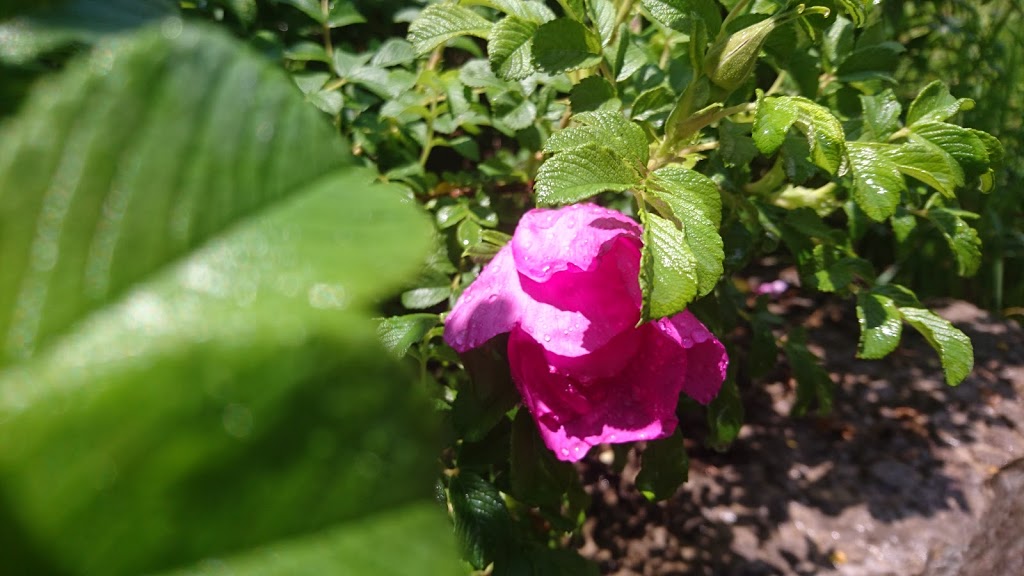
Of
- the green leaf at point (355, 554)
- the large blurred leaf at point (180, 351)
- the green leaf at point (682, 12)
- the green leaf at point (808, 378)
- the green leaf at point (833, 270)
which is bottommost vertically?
the green leaf at point (808, 378)

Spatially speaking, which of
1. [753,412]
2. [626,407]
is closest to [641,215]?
[626,407]

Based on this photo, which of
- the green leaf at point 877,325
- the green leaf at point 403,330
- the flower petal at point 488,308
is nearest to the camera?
the flower petal at point 488,308

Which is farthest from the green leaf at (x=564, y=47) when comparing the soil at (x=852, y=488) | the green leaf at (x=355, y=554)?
the soil at (x=852, y=488)

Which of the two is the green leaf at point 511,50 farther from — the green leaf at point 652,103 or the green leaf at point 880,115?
the green leaf at point 880,115

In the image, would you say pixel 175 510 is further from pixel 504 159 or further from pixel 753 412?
pixel 753 412

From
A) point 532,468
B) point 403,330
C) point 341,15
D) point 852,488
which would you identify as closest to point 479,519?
point 532,468

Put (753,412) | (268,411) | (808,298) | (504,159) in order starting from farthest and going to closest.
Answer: (808,298)
(753,412)
(504,159)
(268,411)

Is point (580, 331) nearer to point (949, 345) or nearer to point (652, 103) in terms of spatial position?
point (652, 103)
